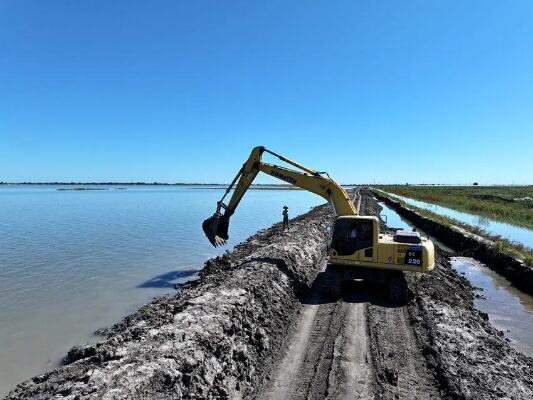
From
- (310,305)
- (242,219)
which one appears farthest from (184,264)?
(242,219)

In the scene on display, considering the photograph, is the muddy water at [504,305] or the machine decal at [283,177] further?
the machine decal at [283,177]

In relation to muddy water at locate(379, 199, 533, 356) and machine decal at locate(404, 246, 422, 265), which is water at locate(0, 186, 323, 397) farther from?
muddy water at locate(379, 199, 533, 356)

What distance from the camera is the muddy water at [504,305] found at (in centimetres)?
1197

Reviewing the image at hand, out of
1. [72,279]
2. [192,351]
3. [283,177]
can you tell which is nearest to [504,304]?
[283,177]

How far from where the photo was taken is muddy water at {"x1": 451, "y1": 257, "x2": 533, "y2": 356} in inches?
471

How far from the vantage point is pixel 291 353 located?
896 cm

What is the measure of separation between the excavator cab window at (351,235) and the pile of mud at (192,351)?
83.9 inches

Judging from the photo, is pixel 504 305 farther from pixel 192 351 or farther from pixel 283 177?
pixel 192 351

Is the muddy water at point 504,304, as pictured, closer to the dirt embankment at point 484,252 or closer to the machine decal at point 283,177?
the dirt embankment at point 484,252

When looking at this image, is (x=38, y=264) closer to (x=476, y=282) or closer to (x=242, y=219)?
(x=476, y=282)

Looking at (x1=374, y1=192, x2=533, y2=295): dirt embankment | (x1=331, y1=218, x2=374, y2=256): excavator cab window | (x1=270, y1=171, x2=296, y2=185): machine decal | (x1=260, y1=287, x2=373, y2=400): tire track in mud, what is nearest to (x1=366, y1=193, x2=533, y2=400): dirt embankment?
(x1=260, y1=287, x2=373, y2=400): tire track in mud

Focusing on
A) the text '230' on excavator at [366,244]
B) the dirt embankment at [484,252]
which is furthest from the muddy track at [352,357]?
the dirt embankment at [484,252]

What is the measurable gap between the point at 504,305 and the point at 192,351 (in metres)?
12.6

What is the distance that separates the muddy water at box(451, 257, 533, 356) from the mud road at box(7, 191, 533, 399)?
771 mm
